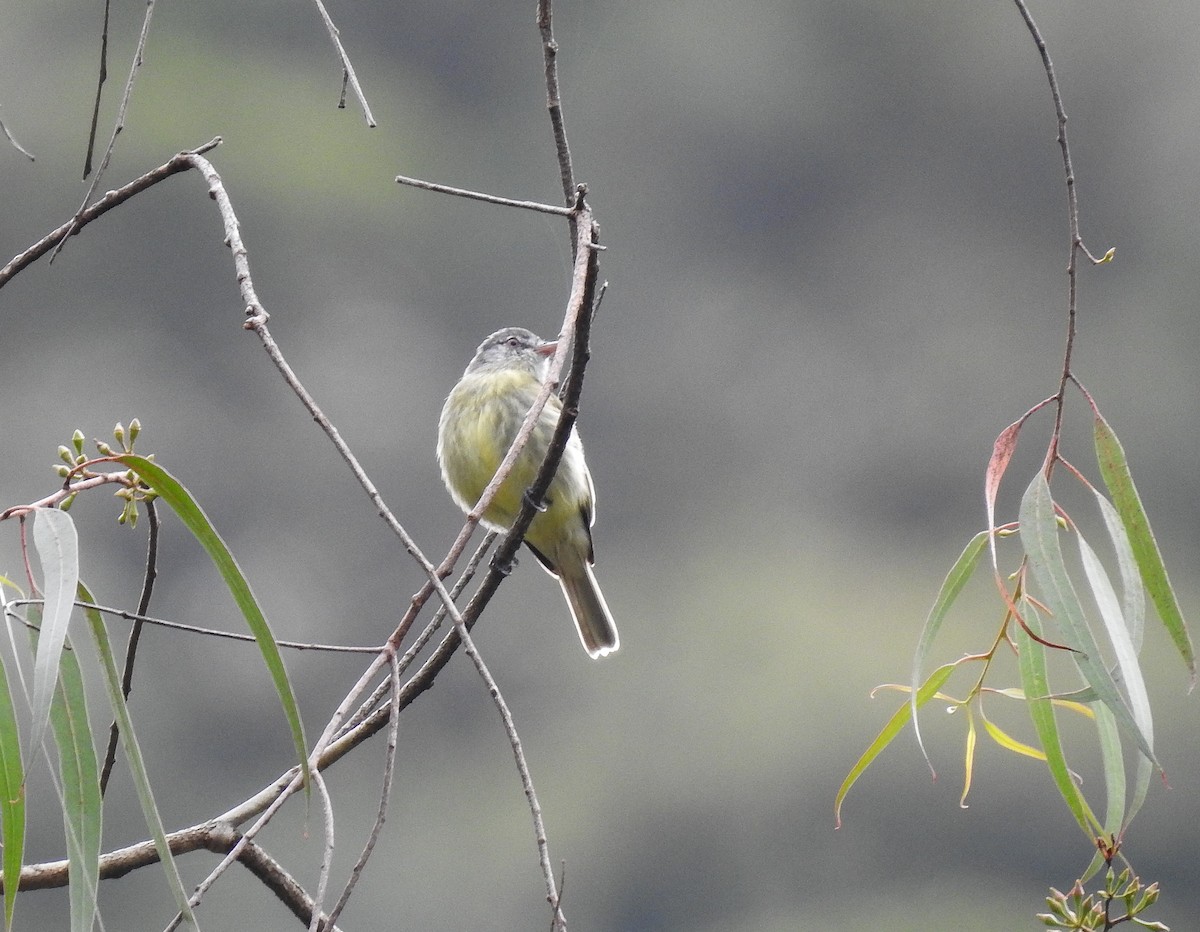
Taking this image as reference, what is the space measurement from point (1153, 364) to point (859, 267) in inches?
296

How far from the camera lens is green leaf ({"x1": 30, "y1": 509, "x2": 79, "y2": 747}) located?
1.53 m

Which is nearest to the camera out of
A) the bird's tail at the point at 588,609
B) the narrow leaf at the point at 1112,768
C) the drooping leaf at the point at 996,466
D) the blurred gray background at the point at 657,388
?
the drooping leaf at the point at 996,466

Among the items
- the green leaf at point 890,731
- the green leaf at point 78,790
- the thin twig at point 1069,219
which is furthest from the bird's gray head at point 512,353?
the thin twig at point 1069,219

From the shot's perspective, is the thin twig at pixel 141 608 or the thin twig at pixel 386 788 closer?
the thin twig at pixel 386 788

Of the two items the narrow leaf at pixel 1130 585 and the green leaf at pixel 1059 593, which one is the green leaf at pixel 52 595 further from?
the narrow leaf at pixel 1130 585

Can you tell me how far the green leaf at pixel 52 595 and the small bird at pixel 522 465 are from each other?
275cm

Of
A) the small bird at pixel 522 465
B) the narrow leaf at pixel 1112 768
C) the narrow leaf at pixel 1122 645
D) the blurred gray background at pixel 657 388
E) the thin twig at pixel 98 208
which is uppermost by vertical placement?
the blurred gray background at pixel 657 388

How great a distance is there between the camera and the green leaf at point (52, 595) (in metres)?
1.53

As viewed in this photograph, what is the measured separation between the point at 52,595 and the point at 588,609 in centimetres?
365

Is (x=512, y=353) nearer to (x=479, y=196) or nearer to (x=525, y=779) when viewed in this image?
(x=479, y=196)

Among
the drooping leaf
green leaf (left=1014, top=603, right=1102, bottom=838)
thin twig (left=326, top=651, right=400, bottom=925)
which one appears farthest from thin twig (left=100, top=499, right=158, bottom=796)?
green leaf (left=1014, top=603, right=1102, bottom=838)

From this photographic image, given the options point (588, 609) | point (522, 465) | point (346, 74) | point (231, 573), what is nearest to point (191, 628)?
point (231, 573)

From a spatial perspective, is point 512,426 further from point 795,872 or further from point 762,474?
point 762,474

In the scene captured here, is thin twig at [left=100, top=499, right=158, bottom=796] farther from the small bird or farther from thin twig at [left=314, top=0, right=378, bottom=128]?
the small bird
